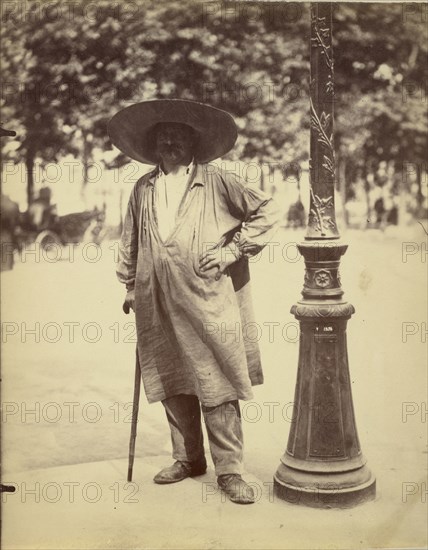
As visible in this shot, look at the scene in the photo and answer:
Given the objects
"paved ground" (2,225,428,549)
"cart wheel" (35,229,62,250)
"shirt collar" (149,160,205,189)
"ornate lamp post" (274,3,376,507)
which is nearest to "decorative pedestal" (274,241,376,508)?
"ornate lamp post" (274,3,376,507)

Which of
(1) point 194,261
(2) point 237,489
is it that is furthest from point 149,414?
(1) point 194,261

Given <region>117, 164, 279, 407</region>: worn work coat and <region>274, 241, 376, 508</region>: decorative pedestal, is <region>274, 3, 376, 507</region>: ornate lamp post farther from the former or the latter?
<region>117, 164, 279, 407</region>: worn work coat

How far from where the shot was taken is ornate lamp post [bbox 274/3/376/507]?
4.61 m

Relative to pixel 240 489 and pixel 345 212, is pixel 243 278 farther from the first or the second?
pixel 240 489

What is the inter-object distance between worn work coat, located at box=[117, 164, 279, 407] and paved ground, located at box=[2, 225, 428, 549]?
135 millimetres

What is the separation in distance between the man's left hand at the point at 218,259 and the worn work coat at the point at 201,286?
3cm

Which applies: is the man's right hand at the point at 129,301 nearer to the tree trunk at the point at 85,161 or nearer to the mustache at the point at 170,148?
the tree trunk at the point at 85,161

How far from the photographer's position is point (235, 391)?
478 centimetres

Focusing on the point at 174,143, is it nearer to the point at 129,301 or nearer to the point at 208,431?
the point at 129,301

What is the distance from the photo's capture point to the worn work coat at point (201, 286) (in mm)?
4699

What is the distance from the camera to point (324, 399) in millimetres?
4680

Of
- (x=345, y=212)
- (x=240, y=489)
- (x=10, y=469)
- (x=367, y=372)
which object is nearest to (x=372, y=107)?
(x=345, y=212)

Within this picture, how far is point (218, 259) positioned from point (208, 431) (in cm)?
104

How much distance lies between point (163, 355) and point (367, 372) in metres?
1.25
